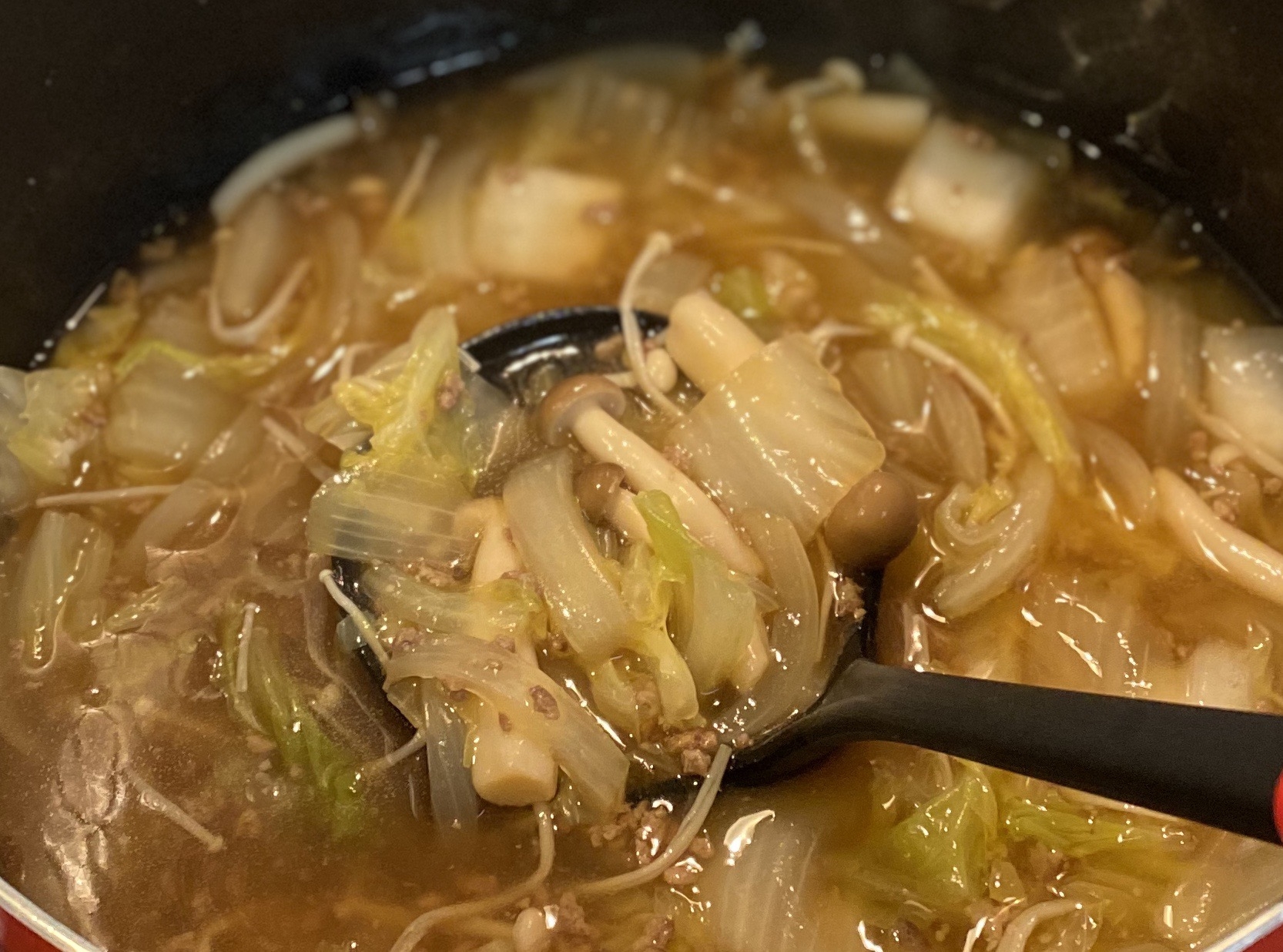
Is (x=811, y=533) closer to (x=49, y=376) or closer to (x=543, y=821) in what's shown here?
(x=543, y=821)

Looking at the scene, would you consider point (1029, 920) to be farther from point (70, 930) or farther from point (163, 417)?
point (163, 417)

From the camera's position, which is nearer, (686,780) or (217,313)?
(686,780)

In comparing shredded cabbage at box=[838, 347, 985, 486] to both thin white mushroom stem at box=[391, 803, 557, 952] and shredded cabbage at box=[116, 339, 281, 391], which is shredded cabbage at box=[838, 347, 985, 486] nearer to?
thin white mushroom stem at box=[391, 803, 557, 952]

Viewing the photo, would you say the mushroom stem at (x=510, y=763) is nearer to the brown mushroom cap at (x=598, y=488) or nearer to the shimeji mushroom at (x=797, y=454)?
the brown mushroom cap at (x=598, y=488)

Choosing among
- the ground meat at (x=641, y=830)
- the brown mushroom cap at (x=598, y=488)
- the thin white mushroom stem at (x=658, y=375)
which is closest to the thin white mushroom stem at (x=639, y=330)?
the thin white mushroom stem at (x=658, y=375)

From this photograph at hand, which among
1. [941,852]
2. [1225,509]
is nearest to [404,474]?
[941,852]

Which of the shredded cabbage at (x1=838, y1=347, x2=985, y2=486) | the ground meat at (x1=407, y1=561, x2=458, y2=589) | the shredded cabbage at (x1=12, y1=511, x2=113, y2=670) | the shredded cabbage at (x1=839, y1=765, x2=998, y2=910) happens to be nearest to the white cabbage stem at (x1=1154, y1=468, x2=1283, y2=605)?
the shredded cabbage at (x1=838, y1=347, x2=985, y2=486)

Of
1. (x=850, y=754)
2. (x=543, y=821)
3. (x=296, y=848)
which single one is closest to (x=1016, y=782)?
(x=850, y=754)
